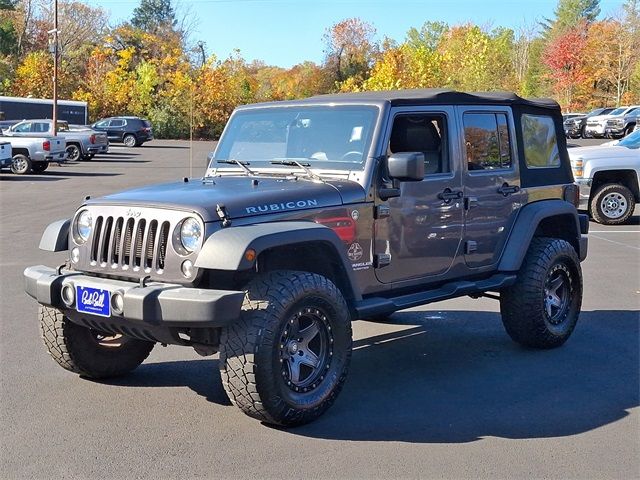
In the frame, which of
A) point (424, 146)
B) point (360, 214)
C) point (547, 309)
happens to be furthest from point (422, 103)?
point (547, 309)

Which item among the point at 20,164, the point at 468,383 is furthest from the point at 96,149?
the point at 468,383

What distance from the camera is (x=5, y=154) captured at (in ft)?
78.1

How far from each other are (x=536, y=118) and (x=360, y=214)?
259 cm

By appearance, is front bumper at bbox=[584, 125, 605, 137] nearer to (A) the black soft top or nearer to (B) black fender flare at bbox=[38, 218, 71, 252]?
(A) the black soft top

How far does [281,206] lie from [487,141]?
2.29 m

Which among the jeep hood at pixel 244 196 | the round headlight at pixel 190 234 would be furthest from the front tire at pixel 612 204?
the round headlight at pixel 190 234

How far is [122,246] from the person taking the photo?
16.0 feet

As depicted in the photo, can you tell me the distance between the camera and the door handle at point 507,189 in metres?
6.54

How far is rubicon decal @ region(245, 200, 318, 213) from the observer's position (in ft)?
16.0

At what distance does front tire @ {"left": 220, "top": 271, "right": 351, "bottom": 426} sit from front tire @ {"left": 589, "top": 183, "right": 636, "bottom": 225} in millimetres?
11144

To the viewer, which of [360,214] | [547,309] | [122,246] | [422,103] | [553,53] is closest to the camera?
[122,246]

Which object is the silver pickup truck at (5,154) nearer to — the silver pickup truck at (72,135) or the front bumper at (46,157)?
the front bumper at (46,157)

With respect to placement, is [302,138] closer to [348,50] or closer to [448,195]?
[448,195]

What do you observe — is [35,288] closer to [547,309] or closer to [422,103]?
[422,103]
